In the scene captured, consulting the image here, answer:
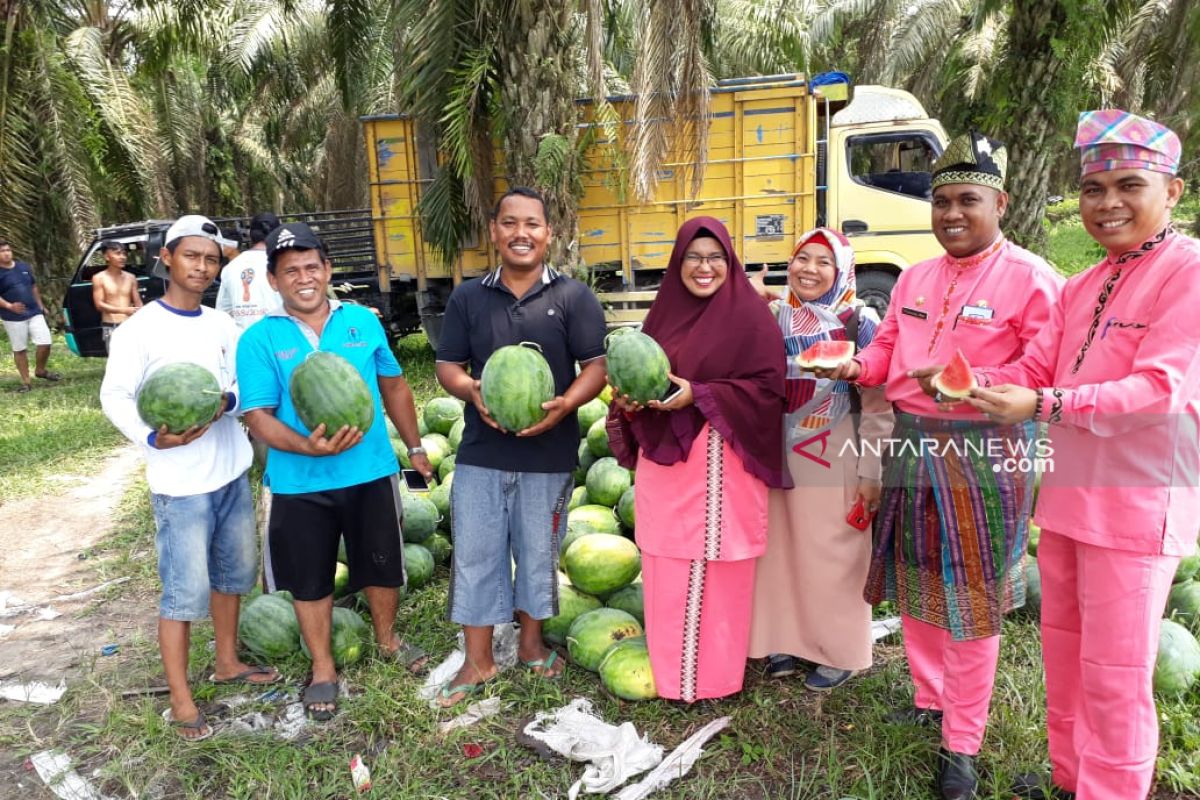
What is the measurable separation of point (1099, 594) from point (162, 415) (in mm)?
3130

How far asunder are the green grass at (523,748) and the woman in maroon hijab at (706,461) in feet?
0.95

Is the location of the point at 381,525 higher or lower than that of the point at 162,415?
lower

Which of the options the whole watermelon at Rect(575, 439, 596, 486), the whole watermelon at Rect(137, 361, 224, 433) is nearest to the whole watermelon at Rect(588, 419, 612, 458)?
the whole watermelon at Rect(575, 439, 596, 486)

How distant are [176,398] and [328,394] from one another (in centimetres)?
54

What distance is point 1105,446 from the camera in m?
2.23

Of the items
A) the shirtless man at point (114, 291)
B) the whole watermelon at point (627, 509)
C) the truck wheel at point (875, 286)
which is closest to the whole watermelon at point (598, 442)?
the whole watermelon at point (627, 509)

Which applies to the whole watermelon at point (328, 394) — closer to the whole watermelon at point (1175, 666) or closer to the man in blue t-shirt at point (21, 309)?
the whole watermelon at point (1175, 666)

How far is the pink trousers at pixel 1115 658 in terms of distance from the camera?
223 centimetres

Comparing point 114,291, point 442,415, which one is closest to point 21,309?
point 114,291

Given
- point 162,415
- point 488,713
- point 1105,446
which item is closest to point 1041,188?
point 1105,446

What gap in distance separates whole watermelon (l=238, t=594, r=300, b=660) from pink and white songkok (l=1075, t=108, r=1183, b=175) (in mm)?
3651

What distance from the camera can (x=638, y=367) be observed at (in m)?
2.83

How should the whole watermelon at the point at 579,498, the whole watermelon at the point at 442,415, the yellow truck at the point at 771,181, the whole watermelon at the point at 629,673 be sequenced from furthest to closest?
the yellow truck at the point at 771,181
the whole watermelon at the point at 442,415
the whole watermelon at the point at 579,498
the whole watermelon at the point at 629,673

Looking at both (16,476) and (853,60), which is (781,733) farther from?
(853,60)
